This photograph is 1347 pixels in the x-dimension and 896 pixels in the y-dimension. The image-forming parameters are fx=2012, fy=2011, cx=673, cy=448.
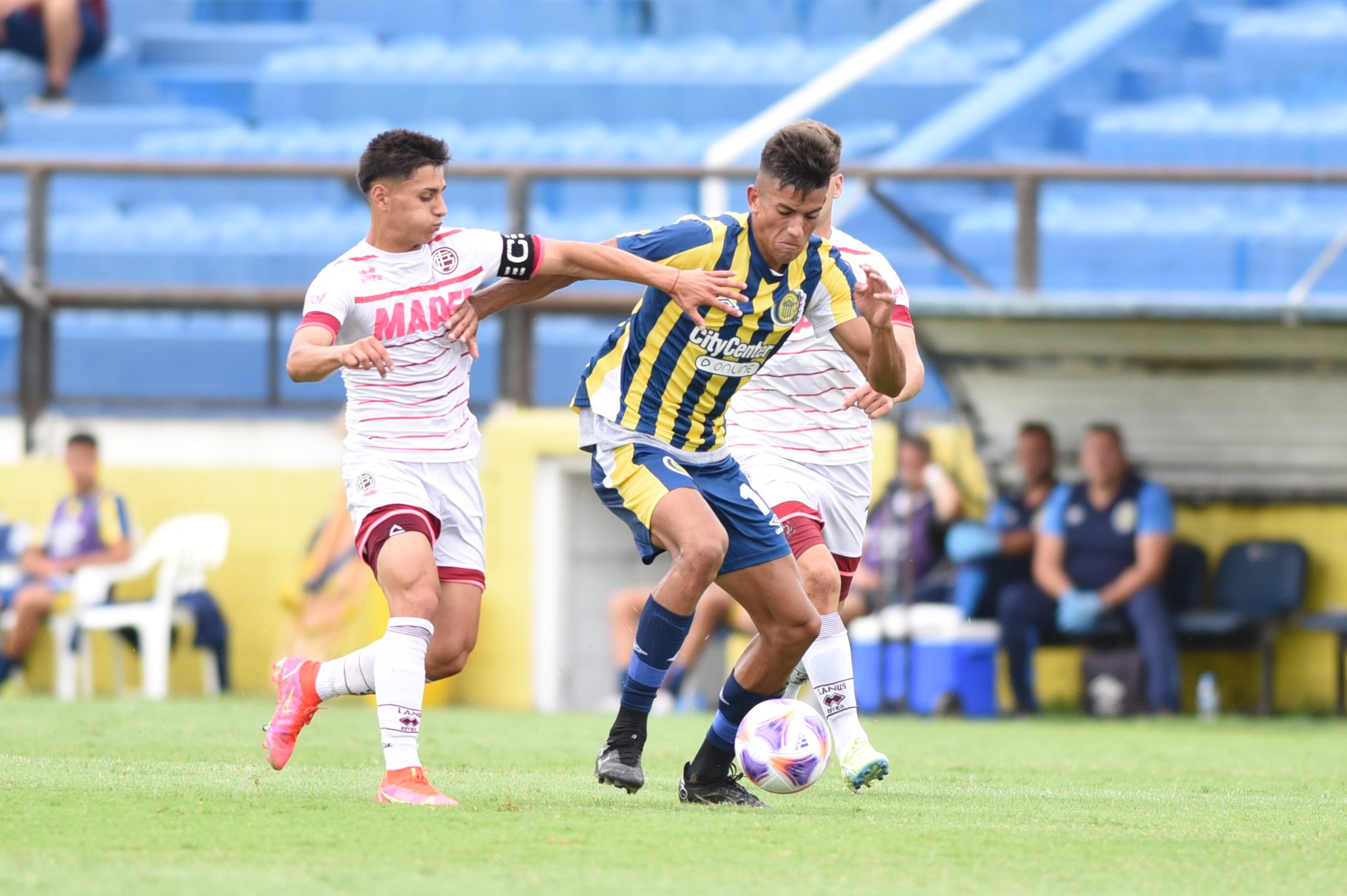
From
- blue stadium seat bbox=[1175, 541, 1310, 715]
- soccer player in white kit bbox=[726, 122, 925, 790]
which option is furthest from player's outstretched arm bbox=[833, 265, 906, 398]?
blue stadium seat bbox=[1175, 541, 1310, 715]

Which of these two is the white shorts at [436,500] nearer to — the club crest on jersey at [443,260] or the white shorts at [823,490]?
the club crest on jersey at [443,260]

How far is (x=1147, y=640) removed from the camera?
11.6 meters

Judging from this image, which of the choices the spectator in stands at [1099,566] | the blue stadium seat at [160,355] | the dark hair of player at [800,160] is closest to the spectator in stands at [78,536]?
the blue stadium seat at [160,355]

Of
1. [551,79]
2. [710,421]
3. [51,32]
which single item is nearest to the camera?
[710,421]

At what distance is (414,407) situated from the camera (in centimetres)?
598

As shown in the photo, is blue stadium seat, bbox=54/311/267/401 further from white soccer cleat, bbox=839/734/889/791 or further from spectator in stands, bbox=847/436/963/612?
white soccer cleat, bbox=839/734/889/791

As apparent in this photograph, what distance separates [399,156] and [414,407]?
74 cm

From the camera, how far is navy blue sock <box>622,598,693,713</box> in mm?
5797

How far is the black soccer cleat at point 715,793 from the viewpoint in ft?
19.4

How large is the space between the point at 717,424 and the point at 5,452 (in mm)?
9324

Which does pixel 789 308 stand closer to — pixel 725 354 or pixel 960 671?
pixel 725 354

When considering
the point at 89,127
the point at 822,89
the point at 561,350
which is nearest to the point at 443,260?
the point at 561,350

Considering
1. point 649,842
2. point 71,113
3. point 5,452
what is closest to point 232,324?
point 5,452

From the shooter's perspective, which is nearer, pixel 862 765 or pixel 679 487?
pixel 679 487
